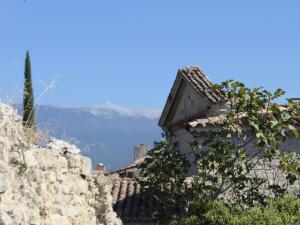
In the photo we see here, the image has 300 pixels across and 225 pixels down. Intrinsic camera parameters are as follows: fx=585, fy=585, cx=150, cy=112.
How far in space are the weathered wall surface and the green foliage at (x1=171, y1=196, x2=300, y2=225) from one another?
3735 millimetres

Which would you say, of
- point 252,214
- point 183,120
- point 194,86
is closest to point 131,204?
point 183,120

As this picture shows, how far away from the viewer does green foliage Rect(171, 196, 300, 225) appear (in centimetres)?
1416

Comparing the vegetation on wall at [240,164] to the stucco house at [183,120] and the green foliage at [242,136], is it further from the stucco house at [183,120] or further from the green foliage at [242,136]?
the stucco house at [183,120]

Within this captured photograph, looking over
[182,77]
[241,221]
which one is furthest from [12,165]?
[182,77]

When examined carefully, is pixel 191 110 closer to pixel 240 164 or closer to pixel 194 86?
pixel 194 86

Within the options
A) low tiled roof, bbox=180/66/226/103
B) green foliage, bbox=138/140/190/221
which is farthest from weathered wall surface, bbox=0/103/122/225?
low tiled roof, bbox=180/66/226/103

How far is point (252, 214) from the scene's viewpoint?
47.7 feet

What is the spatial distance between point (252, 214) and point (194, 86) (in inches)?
422

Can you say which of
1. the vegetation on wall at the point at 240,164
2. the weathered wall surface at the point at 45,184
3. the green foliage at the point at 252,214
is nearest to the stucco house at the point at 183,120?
the vegetation on wall at the point at 240,164

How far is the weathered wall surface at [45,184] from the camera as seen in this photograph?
281 inches

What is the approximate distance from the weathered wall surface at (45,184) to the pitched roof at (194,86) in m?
11.2

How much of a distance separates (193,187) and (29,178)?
10.6 metres

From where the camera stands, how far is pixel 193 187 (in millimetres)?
18094

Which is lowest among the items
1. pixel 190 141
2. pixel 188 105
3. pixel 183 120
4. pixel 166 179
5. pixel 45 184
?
pixel 45 184
